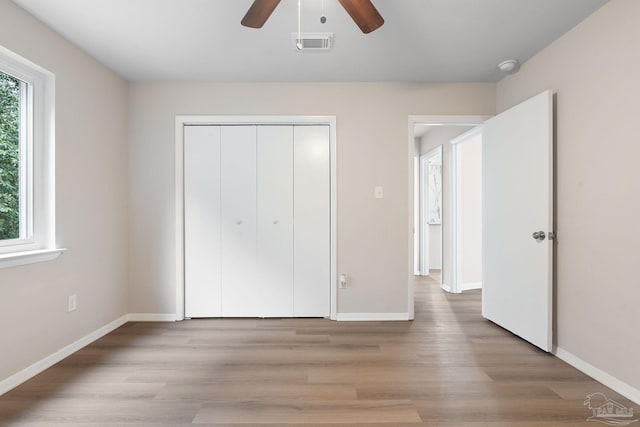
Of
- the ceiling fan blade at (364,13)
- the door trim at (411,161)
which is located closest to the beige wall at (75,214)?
the ceiling fan blade at (364,13)

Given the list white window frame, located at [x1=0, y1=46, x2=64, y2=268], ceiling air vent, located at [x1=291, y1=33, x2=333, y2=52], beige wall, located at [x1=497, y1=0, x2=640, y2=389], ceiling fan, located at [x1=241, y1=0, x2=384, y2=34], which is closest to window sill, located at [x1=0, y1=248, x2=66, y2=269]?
white window frame, located at [x1=0, y1=46, x2=64, y2=268]

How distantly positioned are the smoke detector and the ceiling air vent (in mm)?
1486

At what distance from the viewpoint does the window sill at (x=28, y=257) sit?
1.95 meters

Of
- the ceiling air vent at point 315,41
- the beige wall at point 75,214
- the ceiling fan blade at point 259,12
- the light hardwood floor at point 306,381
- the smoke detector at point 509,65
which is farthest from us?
the smoke detector at point 509,65

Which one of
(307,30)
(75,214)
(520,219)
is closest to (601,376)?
(520,219)

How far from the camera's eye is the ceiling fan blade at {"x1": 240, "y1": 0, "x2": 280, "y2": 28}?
1.63 meters

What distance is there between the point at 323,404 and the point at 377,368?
560 millimetres

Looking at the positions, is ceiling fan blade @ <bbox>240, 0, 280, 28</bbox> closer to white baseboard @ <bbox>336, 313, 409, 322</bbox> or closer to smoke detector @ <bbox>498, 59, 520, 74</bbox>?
smoke detector @ <bbox>498, 59, 520, 74</bbox>

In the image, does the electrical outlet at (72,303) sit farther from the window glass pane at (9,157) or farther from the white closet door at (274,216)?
the white closet door at (274,216)

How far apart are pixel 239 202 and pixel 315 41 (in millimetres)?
1618

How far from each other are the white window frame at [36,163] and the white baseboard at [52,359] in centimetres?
68

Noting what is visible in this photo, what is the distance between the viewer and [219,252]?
3.36 m

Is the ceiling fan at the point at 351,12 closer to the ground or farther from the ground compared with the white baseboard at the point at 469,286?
farther from the ground

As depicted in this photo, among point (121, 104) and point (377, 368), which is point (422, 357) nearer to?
point (377, 368)
